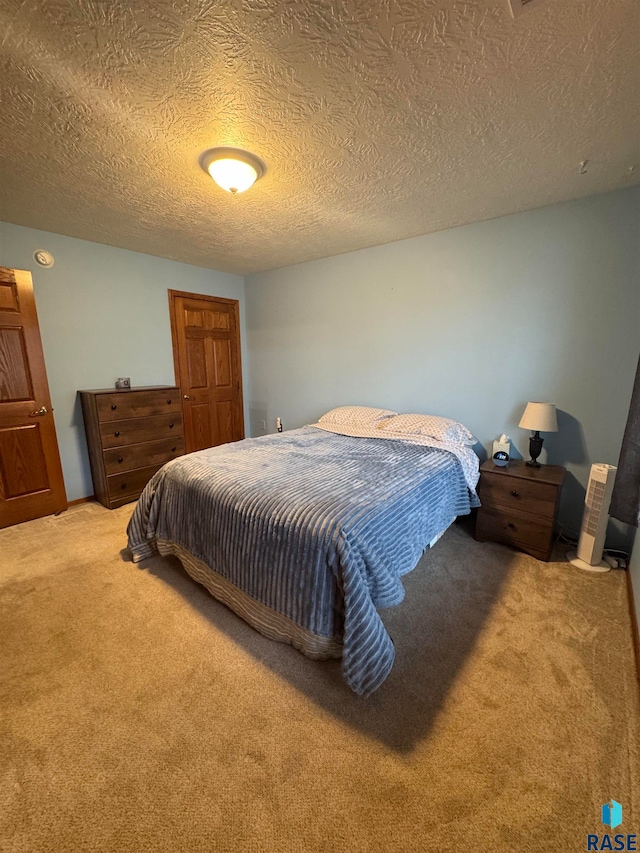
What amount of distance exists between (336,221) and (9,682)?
331cm

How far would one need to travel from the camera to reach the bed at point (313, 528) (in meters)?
1.33

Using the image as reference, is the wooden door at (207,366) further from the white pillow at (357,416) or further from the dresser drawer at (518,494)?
the dresser drawer at (518,494)

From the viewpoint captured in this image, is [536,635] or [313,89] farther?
[536,635]

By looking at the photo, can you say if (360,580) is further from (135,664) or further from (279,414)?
(279,414)

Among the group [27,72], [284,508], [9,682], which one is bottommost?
[9,682]

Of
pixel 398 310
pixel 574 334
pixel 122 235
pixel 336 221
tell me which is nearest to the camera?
pixel 574 334

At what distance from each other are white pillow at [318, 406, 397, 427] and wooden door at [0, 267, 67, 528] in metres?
2.42

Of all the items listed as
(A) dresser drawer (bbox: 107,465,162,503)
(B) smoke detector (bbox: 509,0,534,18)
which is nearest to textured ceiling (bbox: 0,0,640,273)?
(B) smoke detector (bbox: 509,0,534,18)

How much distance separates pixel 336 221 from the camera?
2.62 meters

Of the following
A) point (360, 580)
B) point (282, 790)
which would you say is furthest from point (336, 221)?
point (282, 790)

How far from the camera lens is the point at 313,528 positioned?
138 cm

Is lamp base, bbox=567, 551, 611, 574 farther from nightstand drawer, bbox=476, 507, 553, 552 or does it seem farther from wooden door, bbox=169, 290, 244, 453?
wooden door, bbox=169, 290, 244, 453

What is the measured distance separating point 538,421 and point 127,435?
3371mm

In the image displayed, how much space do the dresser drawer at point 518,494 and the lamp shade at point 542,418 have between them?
38 cm
